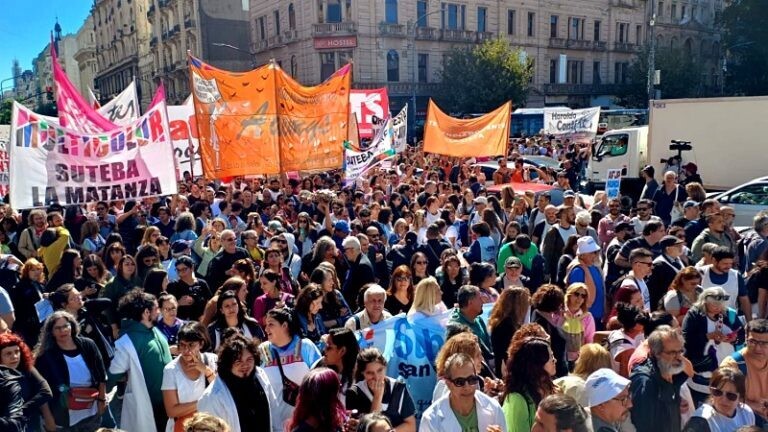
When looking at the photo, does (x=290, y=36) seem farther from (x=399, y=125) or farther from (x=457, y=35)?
(x=399, y=125)

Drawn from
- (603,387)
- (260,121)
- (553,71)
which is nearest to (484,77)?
(553,71)

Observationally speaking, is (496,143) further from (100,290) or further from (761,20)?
(761,20)

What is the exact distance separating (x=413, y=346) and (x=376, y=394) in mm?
905

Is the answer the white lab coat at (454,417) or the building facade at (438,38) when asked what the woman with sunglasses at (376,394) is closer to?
the white lab coat at (454,417)

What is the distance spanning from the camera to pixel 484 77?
4153 centimetres

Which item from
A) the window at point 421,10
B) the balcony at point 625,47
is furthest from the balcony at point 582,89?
the window at point 421,10

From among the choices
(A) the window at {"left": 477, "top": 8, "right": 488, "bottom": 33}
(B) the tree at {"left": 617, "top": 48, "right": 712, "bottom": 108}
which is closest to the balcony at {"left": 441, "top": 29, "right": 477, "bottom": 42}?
(A) the window at {"left": 477, "top": 8, "right": 488, "bottom": 33}

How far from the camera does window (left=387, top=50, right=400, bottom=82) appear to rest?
42.7 meters

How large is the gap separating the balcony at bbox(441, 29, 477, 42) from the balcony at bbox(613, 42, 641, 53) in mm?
15102

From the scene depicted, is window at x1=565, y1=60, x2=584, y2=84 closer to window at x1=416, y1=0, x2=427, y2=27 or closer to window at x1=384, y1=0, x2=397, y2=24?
window at x1=416, y1=0, x2=427, y2=27

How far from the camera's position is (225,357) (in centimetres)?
362

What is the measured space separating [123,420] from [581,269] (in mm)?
3964

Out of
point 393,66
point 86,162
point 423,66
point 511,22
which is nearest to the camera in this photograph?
point 86,162

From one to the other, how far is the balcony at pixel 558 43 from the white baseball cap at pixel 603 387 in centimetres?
4941
